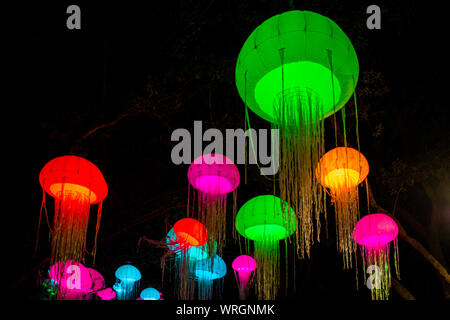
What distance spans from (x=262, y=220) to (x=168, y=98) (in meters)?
2.90

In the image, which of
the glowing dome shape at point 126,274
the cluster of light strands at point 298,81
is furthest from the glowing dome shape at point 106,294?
the cluster of light strands at point 298,81

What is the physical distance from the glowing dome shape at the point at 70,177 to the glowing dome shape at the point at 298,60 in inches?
93.6

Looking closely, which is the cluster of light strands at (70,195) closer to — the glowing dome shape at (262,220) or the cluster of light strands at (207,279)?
the glowing dome shape at (262,220)

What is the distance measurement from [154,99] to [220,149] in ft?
4.69

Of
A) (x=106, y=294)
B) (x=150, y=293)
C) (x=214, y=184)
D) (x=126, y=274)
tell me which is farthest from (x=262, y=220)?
(x=106, y=294)

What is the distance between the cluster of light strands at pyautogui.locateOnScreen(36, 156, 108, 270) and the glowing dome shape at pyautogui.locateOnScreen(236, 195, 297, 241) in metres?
1.92

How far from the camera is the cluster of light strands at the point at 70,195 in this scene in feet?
16.2

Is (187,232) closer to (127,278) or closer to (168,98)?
(168,98)

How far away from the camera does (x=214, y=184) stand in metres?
5.51

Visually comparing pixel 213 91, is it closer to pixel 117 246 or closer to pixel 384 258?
pixel 384 258

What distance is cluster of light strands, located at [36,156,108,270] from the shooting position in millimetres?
4934

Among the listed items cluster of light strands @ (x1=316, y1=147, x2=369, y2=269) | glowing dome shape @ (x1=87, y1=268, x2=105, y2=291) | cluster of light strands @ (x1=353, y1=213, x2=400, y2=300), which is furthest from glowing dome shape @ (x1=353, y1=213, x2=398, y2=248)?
glowing dome shape @ (x1=87, y1=268, x2=105, y2=291)
